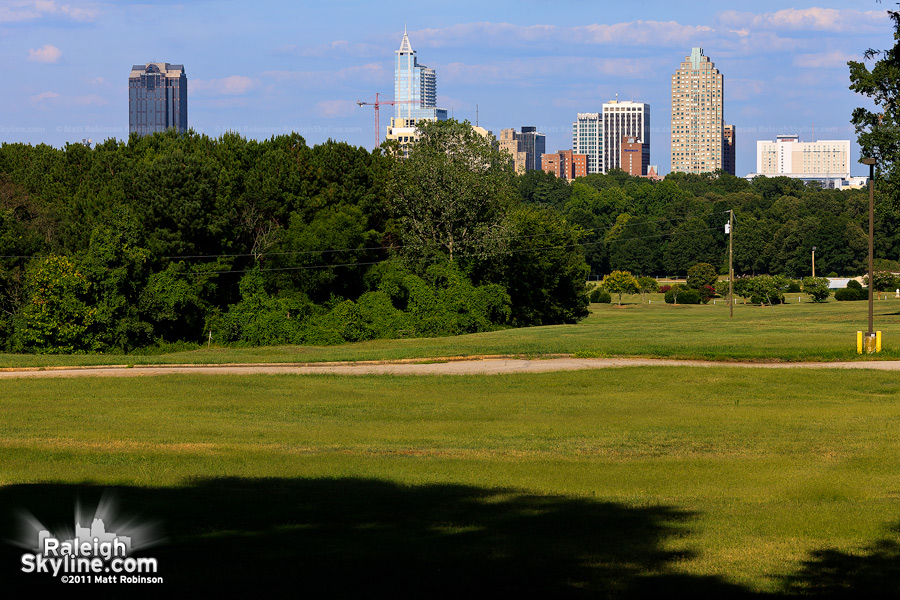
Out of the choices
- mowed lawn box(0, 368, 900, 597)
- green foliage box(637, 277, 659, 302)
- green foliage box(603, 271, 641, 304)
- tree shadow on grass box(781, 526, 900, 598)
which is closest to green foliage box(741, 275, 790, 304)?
green foliage box(603, 271, 641, 304)

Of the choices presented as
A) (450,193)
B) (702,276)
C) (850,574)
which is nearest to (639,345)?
(450,193)

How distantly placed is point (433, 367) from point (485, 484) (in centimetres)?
2515

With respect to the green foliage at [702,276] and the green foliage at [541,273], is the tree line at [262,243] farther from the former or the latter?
the green foliage at [702,276]

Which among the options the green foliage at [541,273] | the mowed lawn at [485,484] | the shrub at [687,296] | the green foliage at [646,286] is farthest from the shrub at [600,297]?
the mowed lawn at [485,484]

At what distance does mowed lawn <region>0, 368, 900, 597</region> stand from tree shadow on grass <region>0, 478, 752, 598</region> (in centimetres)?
4

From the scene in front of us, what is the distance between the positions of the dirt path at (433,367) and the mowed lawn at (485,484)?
5894 millimetres

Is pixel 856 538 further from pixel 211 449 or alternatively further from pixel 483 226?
pixel 483 226

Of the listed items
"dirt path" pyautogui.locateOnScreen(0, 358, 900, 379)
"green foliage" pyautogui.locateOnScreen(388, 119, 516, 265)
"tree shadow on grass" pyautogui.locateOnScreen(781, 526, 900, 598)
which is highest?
"green foliage" pyautogui.locateOnScreen(388, 119, 516, 265)

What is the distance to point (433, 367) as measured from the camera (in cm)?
3956

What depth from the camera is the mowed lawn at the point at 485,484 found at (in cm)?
870

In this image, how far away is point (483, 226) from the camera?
7081cm

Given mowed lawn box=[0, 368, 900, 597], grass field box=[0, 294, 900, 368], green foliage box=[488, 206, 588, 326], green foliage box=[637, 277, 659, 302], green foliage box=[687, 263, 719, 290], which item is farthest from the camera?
green foliage box=[687, 263, 719, 290]

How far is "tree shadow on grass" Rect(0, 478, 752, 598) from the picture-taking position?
817 centimetres

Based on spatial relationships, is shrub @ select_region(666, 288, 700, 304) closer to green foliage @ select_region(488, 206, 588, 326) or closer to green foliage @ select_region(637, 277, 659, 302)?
green foliage @ select_region(637, 277, 659, 302)
